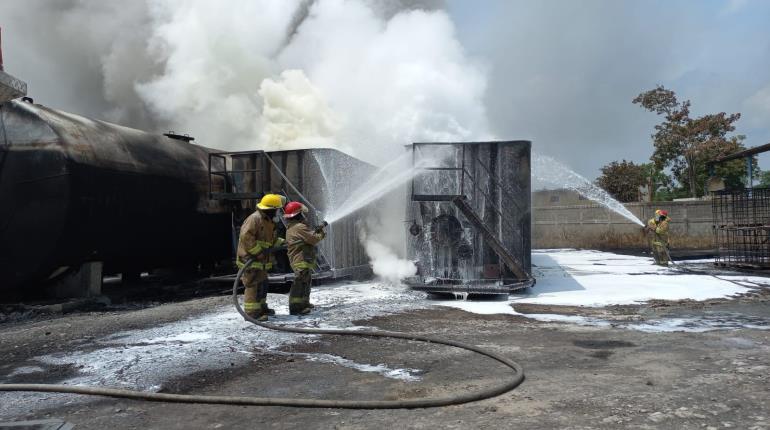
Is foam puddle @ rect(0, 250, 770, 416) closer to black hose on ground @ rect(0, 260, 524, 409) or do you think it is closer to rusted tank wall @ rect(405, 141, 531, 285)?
black hose on ground @ rect(0, 260, 524, 409)

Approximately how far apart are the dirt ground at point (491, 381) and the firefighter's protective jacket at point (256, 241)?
151cm

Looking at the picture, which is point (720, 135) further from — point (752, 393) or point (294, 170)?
point (752, 393)

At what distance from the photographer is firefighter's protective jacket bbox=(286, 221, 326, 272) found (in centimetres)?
680

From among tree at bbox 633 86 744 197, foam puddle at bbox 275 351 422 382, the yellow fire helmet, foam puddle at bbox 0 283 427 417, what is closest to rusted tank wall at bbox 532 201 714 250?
tree at bbox 633 86 744 197

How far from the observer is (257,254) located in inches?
257

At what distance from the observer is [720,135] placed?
24250mm

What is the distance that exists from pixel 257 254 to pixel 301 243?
0.59 metres

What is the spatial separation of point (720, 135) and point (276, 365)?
25.5 metres

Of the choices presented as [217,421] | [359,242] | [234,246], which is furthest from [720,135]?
[217,421]

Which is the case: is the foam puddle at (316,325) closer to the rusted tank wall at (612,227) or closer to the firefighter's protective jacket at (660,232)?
the firefighter's protective jacket at (660,232)

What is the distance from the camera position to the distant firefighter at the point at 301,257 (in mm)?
6824

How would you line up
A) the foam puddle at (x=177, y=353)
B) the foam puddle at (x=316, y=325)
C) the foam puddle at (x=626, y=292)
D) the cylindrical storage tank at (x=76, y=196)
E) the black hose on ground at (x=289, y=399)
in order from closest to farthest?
the black hose on ground at (x=289, y=399) < the foam puddle at (x=177, y=353) < the foam puddle at (x=316, y=325) < the foam puddle at (x=626, y=292) < the cylindrical storage tank at (x=76, y=196)

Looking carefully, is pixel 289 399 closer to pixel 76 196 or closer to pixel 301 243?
pixel 301 243

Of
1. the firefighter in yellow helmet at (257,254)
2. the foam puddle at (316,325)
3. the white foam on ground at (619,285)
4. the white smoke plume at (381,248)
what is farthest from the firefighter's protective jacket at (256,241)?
the white smoke plume at (381,248)
